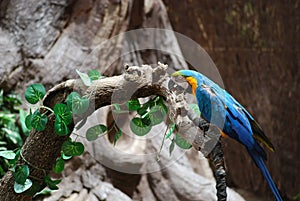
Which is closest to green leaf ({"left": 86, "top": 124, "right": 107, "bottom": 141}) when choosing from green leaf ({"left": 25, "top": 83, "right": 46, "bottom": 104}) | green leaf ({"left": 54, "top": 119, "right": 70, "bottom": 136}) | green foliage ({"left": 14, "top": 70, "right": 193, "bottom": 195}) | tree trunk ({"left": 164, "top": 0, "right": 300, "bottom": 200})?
green foliage ({"left": 14, "top": 70, "right": 193, "bottom": 195})

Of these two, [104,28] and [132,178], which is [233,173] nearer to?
[132,178]

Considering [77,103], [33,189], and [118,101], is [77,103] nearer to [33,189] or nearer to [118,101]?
[118,101]

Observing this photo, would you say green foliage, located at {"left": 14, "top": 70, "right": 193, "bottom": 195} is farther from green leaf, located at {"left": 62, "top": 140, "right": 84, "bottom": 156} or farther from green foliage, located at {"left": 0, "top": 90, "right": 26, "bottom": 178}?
green foliage, located at {"left": 0, "top": 90, "right": 26, "bottom": 178}

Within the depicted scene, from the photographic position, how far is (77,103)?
4.90ft

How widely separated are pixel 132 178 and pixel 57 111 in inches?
42.8

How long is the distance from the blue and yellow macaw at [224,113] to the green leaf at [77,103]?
32 cm

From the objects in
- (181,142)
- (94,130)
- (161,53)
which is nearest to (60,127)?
(94,130)

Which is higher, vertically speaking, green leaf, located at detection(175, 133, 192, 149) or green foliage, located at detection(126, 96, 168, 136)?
green foliage, located at detection(126, 96, 168, 136)

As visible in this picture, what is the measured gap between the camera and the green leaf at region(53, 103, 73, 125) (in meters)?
1.50

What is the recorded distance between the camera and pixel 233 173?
3381mm

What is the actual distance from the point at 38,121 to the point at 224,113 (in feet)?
2.14

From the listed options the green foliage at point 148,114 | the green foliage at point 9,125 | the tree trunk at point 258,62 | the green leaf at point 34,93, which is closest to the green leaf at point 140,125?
the green foliage at point 148,114

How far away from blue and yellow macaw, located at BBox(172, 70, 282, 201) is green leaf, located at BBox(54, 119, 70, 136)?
42 cm

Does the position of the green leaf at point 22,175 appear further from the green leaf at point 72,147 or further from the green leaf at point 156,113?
the green leaf at point 156,113
